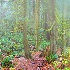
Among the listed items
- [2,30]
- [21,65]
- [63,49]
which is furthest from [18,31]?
[21,65]

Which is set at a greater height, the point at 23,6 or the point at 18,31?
the point at 23,6

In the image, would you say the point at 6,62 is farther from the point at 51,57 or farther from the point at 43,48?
the point at 43,48

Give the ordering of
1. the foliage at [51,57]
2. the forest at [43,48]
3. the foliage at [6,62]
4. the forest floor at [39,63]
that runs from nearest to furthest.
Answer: the forest floor at [39,63] → the forest at [43,48] → the foliage at [6,62] → the foliage at [51,57]

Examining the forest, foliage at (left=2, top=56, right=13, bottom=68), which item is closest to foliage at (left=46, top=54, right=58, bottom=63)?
the forest

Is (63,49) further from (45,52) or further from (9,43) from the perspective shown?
(9,43)

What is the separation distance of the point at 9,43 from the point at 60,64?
556cm

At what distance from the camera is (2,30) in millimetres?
18406

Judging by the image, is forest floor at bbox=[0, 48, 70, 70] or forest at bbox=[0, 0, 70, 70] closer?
forest floor at bbox=[0, 48, 70, 70]

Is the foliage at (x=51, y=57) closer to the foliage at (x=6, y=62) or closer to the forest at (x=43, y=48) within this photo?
the forest at (x=43, y=48)

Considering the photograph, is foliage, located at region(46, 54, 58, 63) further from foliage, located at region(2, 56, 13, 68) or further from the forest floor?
foliage, located at region(2, 56, 13, 68)

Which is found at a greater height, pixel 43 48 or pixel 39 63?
pixel 43 48

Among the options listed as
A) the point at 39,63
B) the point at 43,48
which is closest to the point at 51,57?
the point at 39,63

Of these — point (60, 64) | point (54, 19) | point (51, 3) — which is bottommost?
point (60, 64)

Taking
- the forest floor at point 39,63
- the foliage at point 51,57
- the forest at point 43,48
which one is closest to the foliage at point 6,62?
the forest at point 43,48
